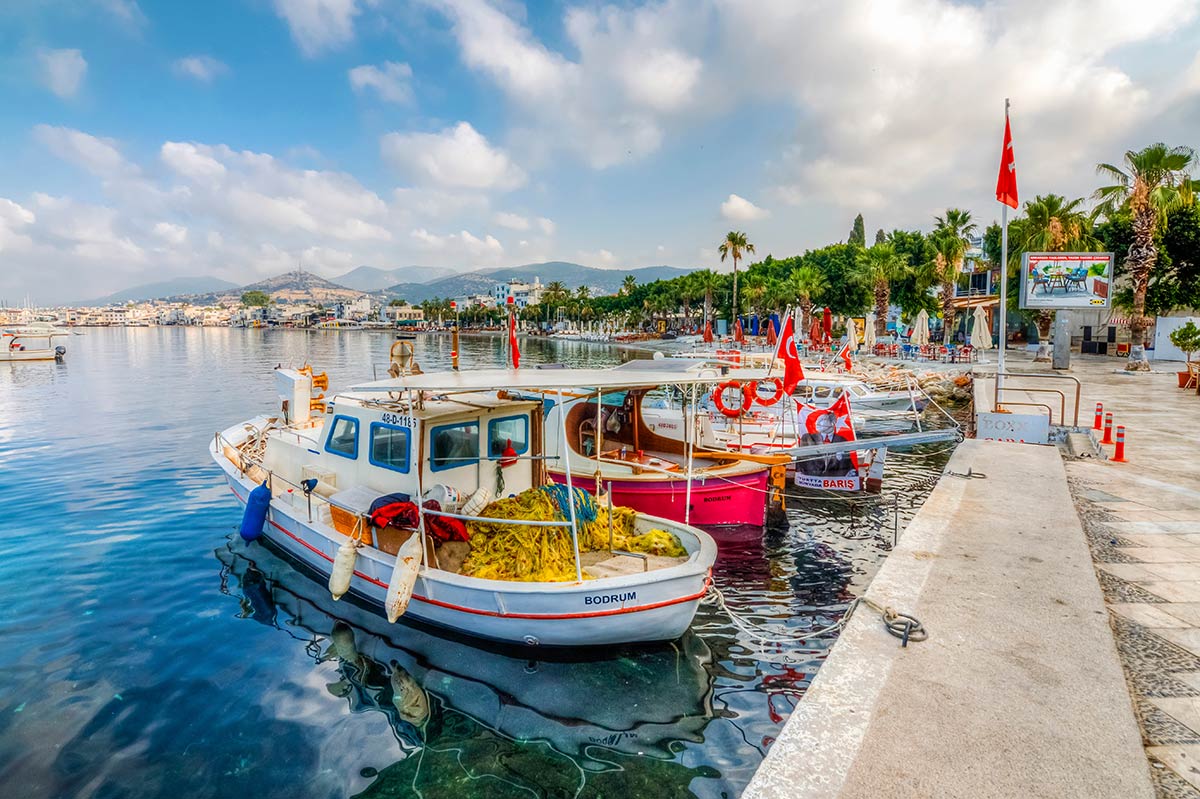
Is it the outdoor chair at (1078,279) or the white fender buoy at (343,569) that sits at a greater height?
the outdoor chair at (1078,279)

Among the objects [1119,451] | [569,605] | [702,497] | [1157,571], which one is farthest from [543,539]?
[1119,451]

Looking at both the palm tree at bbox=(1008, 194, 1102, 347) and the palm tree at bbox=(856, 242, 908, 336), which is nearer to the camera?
the palm tree at bbox=(1008, 194, 1102, 347)

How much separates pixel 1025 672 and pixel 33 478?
2275 cm

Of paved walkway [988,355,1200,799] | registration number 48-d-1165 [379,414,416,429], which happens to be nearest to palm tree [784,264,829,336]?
paved walkway [988,355,1200,799]

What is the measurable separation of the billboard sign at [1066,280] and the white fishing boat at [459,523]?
30.1m

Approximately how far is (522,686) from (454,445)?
11.5 feet

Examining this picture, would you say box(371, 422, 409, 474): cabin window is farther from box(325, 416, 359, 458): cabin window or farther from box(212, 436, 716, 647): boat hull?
box(212, 436, 716, 647): boat hull

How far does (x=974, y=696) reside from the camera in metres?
4.47

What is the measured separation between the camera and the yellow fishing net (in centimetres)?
752

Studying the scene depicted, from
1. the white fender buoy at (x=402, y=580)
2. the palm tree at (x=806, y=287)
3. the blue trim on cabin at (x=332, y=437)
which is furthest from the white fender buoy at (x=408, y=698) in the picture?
the palm tree at (x=806, y=287)

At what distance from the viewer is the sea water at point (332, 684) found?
5.80 m

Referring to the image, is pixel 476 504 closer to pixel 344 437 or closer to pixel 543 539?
pixel 543 539

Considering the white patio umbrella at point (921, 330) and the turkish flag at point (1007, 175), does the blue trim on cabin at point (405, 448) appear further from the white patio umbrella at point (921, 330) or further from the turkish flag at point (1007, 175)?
the white patio umbrella at point (921, 330)

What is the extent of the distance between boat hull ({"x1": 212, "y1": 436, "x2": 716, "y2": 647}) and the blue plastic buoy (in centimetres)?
391
